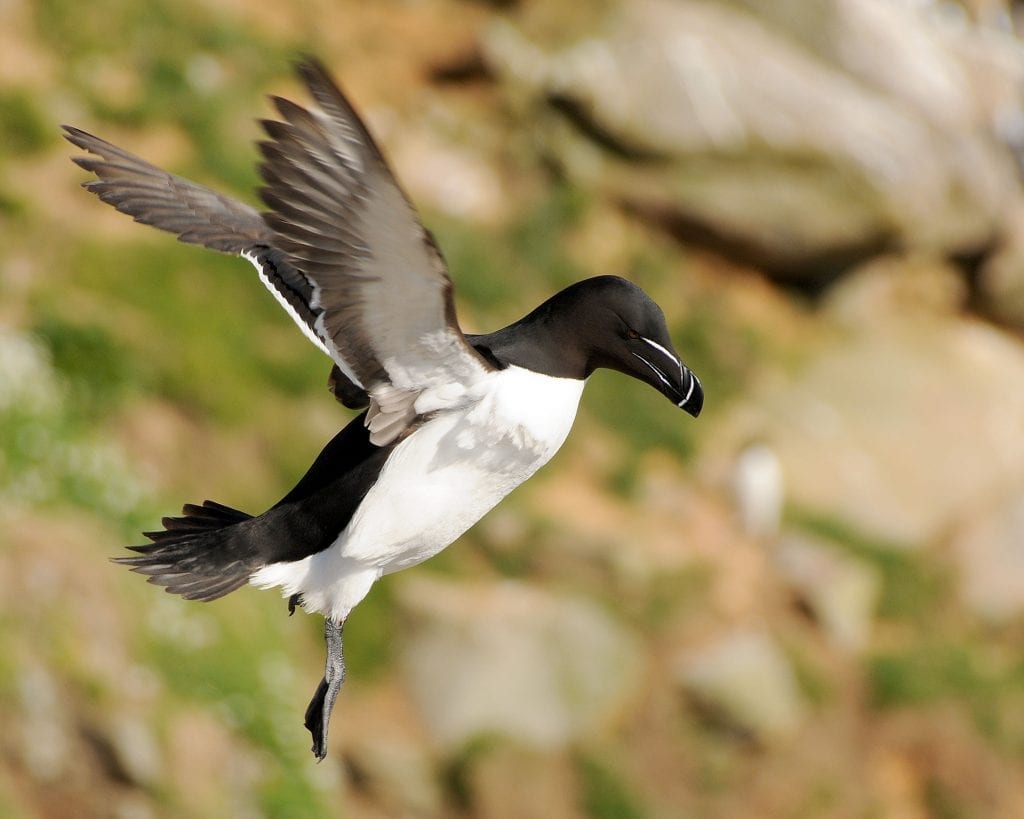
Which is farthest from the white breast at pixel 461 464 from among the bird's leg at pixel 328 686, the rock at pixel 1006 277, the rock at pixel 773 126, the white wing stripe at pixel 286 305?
the rock at pixel 1006 277

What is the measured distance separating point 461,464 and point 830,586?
30.2 feet

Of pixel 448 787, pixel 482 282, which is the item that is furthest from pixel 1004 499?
pixel 448 787

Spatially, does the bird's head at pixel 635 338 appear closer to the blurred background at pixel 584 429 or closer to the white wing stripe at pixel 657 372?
the white wing stripe at pixel 657 372

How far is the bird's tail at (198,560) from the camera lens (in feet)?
12.1

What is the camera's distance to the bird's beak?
321 centimetres

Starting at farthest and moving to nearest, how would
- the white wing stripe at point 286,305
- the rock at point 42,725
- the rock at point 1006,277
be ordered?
the rock at point 1006,277 → the rock at point 42,725 → the white wing stripe at point 286,305

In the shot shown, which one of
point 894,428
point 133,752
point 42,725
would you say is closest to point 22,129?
point 42,725

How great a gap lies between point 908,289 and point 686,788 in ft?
18.0

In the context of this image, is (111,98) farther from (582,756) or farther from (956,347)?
(956,347)

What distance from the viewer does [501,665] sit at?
10.1 m

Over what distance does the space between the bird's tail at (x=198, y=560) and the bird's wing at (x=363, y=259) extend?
611 mm

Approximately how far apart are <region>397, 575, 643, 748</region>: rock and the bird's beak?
7.10 meters

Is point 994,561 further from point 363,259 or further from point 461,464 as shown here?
point 363,259

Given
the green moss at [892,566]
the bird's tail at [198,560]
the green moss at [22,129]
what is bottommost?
the green moss at [892,566]
